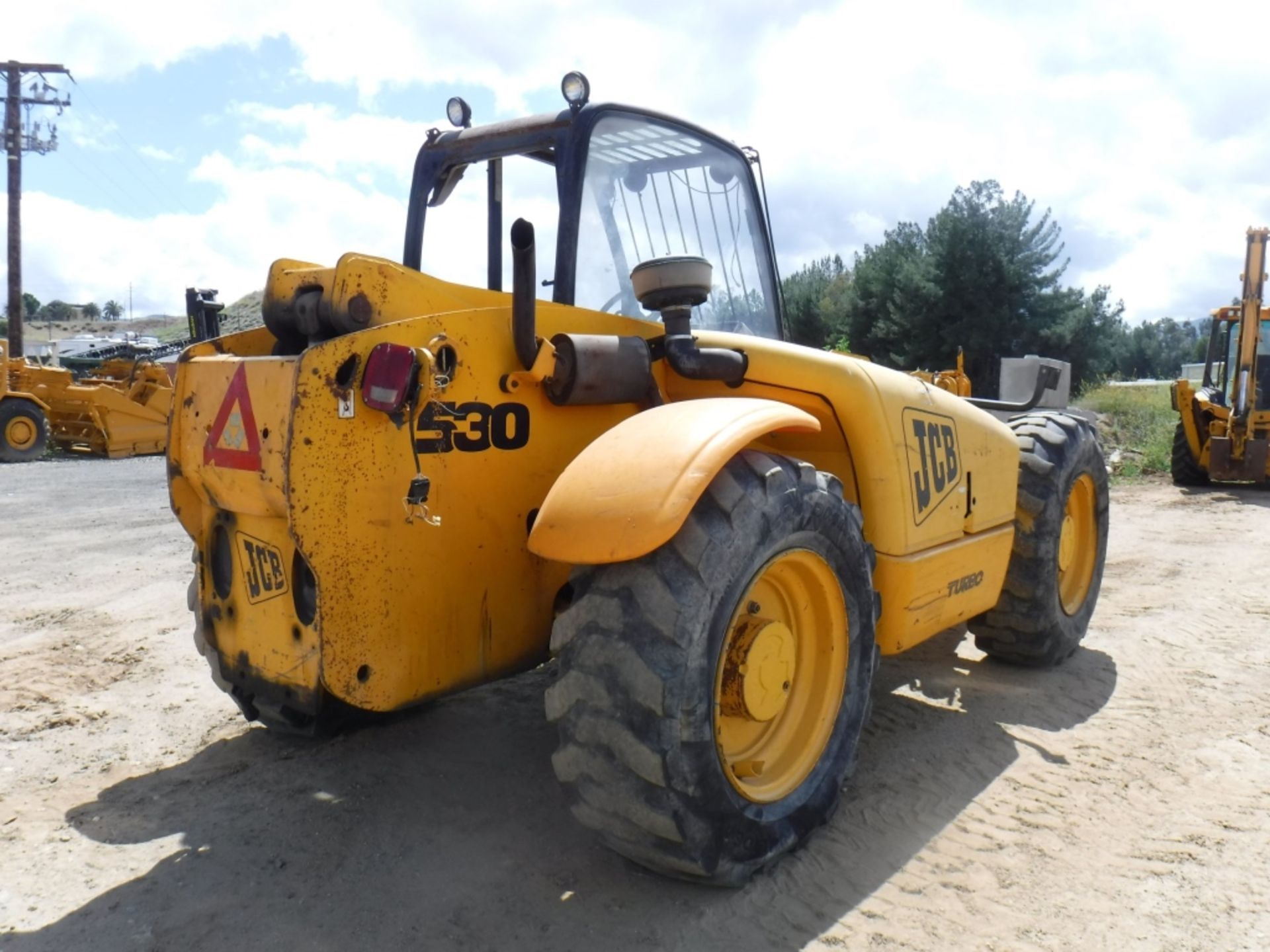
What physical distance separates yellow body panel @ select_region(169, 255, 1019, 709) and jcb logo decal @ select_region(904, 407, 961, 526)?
0.04ft

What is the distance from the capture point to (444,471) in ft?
9.19

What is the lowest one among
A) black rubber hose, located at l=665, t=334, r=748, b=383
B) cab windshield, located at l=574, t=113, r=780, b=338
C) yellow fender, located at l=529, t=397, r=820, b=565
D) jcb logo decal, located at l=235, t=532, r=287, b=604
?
jcb logo decal, located at l=235, t=532, r=287, b=604

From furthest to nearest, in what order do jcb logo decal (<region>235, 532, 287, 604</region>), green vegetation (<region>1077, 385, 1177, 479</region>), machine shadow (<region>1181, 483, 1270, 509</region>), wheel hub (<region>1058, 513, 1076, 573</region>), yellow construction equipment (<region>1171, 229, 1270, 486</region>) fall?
green vegetation (<region>1077, 385, 1177, 479</region>) < yellow construction equipment (<region>1171, 229, 1270, 486</region>) < machine shadow (<region>1181, 483, 1270, 509</region>) < wheel hub (<region>1058, 513, 1076, 573</region>) < jcb logo decal (<region>235, 532, 287, 604</region>)

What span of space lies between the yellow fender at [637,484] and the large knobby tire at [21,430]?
53.9 ft

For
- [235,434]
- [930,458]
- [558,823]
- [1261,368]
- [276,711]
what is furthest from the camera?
[1261,368]

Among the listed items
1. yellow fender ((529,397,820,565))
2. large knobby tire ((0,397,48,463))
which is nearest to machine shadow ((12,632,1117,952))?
yellow fender ((529,397,820,565))

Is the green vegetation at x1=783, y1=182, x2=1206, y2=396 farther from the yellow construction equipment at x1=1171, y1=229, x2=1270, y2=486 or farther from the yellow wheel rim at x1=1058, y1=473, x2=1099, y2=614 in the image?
the yellow wheel rim at x1=1058, y1=473, x2=1099, y2=614

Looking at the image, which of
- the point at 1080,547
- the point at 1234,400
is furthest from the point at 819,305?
the point at 1080,547

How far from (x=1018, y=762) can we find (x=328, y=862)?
2.45 m

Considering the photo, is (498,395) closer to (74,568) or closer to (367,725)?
(367,725)

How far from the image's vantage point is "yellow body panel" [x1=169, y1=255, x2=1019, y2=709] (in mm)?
2598

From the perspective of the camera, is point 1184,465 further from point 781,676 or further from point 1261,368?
point 781,676

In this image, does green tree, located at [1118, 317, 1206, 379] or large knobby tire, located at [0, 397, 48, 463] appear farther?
green tree, located at [1118, 317, 1206, 379]

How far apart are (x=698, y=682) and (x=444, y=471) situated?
35.9 inches
